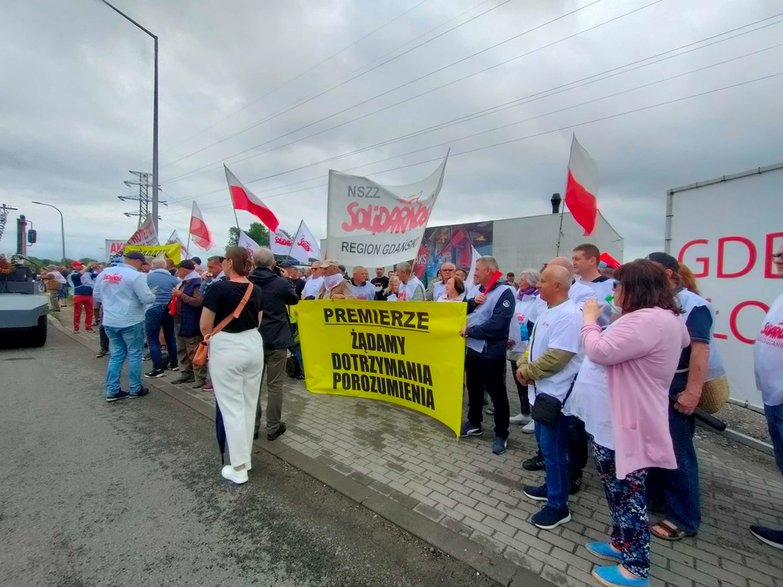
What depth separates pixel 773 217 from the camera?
13.0 feet

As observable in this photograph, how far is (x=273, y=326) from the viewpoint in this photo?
4.13m

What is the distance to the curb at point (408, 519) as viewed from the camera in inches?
92.7

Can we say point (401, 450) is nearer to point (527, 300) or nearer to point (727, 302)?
point (527, 300)

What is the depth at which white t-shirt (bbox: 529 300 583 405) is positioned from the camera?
2.76 meters

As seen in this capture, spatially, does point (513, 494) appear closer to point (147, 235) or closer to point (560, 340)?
point (560, 340)

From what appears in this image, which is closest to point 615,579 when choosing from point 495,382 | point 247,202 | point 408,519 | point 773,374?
point 408,519

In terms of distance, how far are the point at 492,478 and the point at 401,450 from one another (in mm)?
937

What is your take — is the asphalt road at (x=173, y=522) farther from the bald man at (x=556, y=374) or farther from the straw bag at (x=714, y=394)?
the straw bag at (x=714, y=394)

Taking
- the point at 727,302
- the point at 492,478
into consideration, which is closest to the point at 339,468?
the point at 492,478

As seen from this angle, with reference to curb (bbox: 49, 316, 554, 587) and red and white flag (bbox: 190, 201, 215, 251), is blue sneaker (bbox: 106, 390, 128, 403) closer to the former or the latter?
curb (bbox: 49, 316, 554, 587)

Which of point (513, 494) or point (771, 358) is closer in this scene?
point (771, 358)

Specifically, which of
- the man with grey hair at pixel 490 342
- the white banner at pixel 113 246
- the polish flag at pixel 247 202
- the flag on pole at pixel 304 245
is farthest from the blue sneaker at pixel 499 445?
the white banner at pixel 113 246

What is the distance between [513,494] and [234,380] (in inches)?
98.8

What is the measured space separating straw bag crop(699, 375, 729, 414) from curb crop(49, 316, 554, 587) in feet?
5.69
